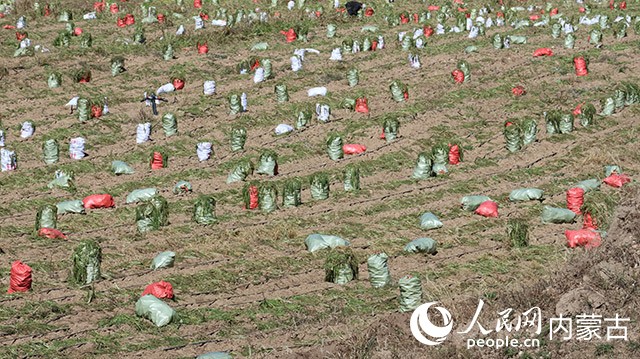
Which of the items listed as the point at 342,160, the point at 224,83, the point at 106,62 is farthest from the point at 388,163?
the point at 106,62

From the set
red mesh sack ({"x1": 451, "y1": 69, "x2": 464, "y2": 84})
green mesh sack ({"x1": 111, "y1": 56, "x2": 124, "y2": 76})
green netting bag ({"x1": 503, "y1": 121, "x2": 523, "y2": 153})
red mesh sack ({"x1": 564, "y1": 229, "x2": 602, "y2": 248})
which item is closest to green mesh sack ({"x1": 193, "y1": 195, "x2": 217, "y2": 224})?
red mesh sack ({"x1": 564, "y1": 229, "x2": 602, "y2": 248})

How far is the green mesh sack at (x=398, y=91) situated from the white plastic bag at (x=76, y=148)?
7.18 m

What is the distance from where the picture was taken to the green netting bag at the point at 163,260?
14.6m

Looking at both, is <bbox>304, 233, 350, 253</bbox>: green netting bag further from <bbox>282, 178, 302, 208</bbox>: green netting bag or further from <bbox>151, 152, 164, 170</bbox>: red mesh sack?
<bbox>151, 152, 164, 170</bbox>: red mesh sack

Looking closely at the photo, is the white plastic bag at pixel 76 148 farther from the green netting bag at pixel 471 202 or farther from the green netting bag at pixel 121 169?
the green netting bag at pixel 471 202

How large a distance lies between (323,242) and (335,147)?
448 centimetres

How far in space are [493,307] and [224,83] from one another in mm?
14384

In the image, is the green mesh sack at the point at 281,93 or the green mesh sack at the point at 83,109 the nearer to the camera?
the green mesh sack at the point at 83,109

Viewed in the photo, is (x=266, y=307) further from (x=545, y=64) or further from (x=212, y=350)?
(x=545, y=64)

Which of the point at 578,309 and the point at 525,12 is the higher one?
the point at 578,309

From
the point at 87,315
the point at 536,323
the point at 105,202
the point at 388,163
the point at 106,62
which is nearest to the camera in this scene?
the point at 536,323

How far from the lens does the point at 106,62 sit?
2661 centimetres

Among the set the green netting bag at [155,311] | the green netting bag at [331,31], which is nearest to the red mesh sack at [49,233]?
the green netting bag at [155,311]

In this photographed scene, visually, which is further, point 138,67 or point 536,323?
point 138,67
